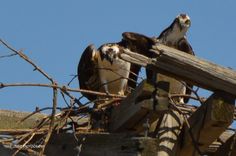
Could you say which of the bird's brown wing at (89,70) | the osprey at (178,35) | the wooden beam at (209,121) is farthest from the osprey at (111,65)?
the wooden beam at (209,121)

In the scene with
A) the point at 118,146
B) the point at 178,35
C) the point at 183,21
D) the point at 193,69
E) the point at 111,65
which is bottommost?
Answer: the point at 118,146

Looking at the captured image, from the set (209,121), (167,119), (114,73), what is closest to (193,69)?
(209,121)

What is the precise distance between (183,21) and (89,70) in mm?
1949

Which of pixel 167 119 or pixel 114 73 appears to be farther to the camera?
pixel 114 73

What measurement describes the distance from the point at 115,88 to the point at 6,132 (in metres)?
2.48

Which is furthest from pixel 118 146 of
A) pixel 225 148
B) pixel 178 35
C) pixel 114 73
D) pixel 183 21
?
pixel 183 21

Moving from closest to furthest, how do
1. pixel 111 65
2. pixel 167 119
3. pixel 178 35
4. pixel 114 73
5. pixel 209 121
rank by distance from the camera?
1. pixel 209 121
2. pixel 167 119
3. pixel 114 73
4. pixel 111 65
5. pixel 178 35

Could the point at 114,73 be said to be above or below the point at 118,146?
above

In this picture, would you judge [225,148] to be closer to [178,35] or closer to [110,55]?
Result: [110,55]

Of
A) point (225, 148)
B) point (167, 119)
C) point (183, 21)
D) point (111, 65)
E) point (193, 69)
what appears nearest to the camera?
point (193, 69)

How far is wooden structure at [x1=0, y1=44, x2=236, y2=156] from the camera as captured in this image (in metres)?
3.55

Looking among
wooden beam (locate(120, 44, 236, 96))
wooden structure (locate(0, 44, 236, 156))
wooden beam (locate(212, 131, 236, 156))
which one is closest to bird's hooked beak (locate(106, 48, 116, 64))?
wooden structure (locate(0, 44, 236, 156))

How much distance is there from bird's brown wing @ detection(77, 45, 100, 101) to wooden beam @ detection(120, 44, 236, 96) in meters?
3.34

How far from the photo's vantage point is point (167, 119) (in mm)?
3975
